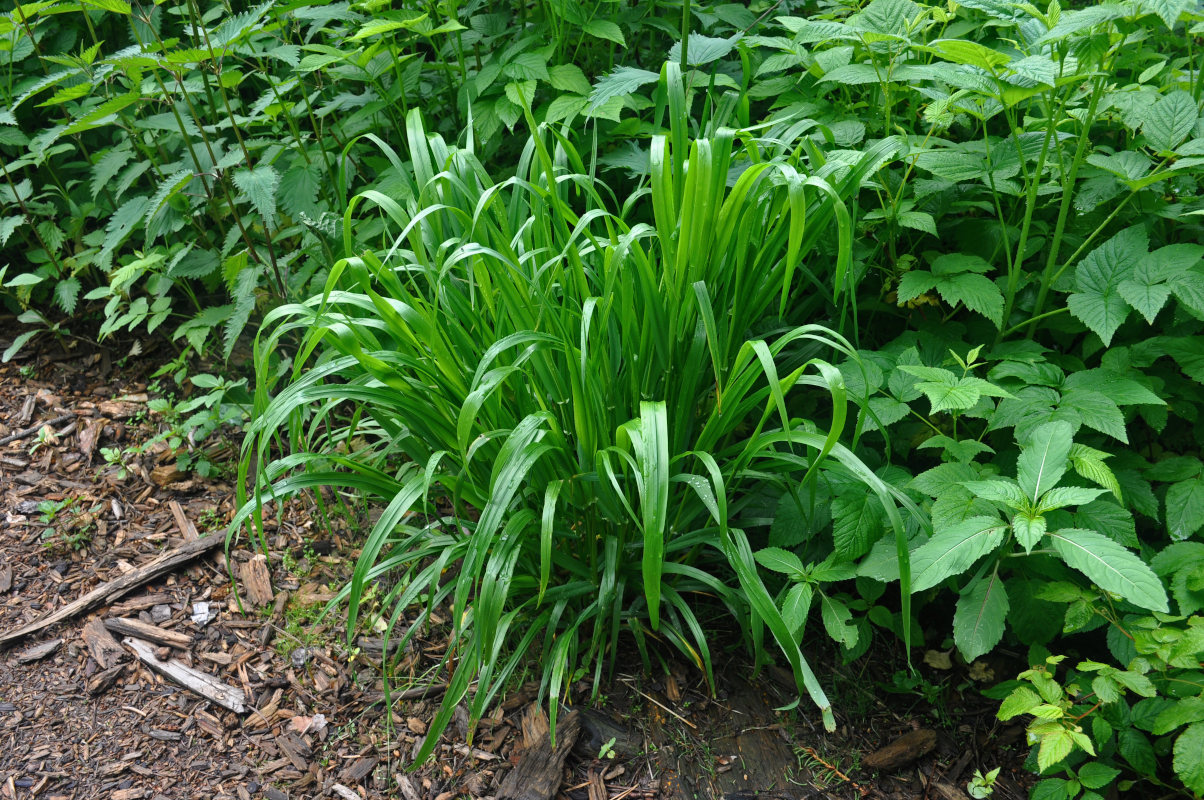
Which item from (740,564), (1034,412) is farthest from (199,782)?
(1034,412)

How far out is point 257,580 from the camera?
1902mm

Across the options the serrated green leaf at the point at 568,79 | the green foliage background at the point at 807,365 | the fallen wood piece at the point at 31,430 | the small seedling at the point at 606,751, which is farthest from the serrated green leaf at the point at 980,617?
the fallen wood piece at the point at 31,430

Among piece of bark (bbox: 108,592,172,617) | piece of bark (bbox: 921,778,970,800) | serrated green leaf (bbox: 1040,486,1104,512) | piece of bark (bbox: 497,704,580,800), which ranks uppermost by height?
serrated green leaf (bbox: 1040,486,1104,512)

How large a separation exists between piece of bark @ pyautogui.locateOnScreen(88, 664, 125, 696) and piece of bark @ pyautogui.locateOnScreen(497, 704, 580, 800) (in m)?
0.88

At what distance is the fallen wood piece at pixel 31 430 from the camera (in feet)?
7.54

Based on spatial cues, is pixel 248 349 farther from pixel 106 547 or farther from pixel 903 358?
pixel 903 358

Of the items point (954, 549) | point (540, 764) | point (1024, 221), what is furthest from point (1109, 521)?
point (540, 764)

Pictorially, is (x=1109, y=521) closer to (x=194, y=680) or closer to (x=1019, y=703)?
(x=1019, y=703)

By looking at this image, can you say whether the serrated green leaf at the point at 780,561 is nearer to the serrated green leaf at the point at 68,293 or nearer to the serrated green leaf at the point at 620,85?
the serrated green leaf at the point at 620,85

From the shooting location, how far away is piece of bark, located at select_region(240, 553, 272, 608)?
1.86 metres

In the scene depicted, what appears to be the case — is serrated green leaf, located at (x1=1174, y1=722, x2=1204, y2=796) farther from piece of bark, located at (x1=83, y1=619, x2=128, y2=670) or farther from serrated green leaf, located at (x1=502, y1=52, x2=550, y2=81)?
piece of bark, located at (x1=83, y1=619, x2=128, y2=670)

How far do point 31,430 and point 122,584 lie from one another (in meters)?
0.76

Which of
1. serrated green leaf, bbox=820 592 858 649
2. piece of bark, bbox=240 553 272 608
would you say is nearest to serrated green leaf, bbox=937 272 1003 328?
serrated green leaf, bbox=820 592 858 649

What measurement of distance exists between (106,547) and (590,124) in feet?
5.35
